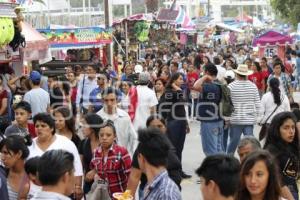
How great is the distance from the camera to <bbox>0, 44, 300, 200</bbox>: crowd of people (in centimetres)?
489

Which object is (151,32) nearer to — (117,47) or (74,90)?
(117,47)

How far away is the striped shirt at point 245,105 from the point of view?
1179 cm

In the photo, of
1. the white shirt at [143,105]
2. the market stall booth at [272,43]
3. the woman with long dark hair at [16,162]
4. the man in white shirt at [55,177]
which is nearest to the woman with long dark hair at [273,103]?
the white shirt at [143,105]

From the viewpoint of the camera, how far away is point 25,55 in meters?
15.4

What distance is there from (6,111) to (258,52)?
20.6 meters

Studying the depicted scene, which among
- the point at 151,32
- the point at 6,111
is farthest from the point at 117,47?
the point at 6,111

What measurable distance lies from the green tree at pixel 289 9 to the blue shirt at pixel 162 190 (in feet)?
145

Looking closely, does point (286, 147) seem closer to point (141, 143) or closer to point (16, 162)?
point (141, 143)

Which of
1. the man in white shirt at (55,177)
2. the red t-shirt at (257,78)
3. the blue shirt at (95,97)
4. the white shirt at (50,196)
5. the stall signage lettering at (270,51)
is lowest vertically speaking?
the stall signage lettering at (270,51)

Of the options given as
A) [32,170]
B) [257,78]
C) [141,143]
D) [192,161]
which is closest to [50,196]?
[141,143]

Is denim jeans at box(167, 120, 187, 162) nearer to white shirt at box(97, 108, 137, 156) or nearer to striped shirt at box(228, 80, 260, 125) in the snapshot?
striped shirt at box(228, 80, 260, 125)

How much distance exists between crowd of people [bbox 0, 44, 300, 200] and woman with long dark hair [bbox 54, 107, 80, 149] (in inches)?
0.4

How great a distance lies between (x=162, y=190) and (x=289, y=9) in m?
46.2

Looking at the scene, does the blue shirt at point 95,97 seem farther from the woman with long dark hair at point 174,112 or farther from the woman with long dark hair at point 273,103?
the woman with long dark hair at point 273,103
